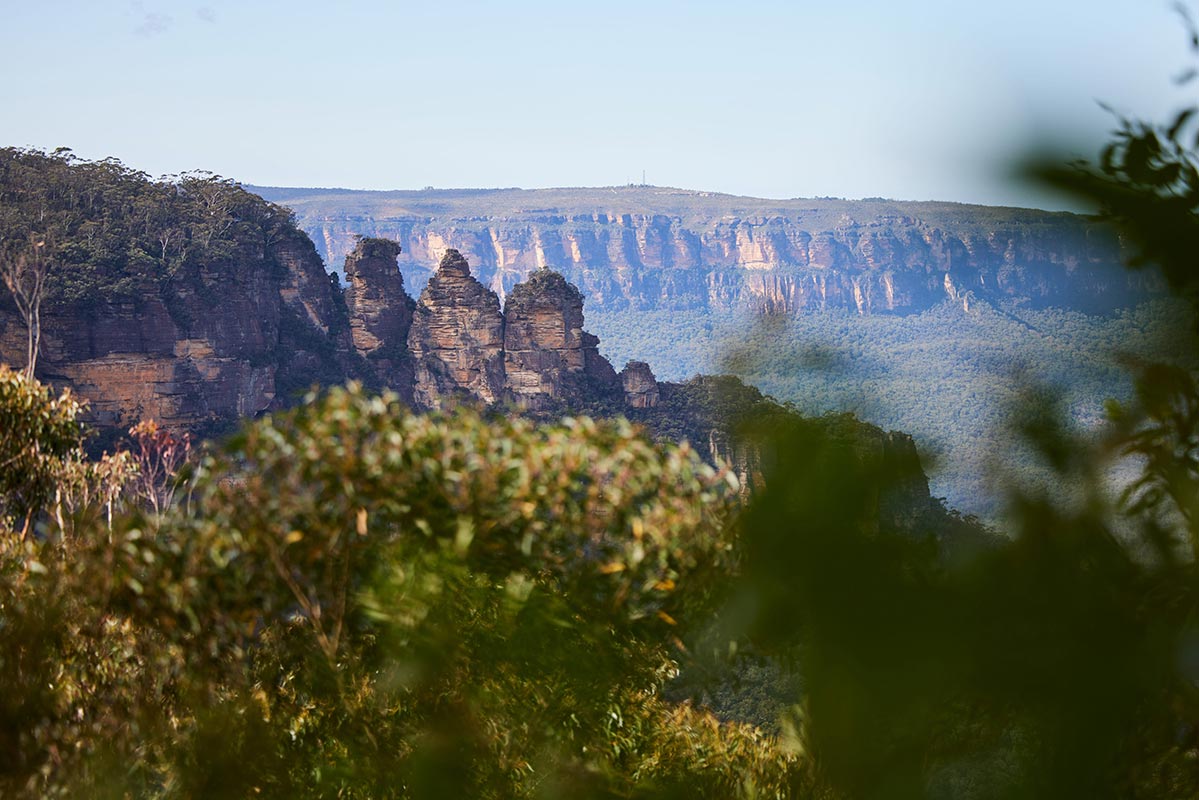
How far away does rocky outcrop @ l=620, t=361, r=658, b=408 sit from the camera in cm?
2920

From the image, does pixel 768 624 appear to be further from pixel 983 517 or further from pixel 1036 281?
pixel 1036 281

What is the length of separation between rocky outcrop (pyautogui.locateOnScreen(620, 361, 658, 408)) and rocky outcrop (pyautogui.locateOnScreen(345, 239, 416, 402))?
6501 mm

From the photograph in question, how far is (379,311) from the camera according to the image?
33.4 m

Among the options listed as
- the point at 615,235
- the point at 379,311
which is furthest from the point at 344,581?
the point at 615,235

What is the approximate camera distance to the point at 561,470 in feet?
9.75

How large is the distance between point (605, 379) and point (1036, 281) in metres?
30.3

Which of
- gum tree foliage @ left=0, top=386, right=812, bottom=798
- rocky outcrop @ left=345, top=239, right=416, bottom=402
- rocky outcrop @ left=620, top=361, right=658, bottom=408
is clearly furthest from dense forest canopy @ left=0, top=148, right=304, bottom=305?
gum tree foliage @ left=0, top=386, right=812, bottom=798

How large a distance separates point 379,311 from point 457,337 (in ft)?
8.97

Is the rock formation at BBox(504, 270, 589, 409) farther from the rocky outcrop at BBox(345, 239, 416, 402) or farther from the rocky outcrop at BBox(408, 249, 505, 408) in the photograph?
the rocky outcrop at BBox(345, 239, 416, 402)

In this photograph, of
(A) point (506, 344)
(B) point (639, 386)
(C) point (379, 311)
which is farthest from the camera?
(C) point (379, 311)

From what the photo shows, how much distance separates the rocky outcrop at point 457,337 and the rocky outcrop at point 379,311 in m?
0.89

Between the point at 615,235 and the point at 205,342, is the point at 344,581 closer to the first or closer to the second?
the point at 205,342

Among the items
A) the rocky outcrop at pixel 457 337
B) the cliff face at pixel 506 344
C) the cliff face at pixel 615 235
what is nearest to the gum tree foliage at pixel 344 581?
the cliff face at pixel 506 344

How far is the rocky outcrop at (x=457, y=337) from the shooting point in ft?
104
